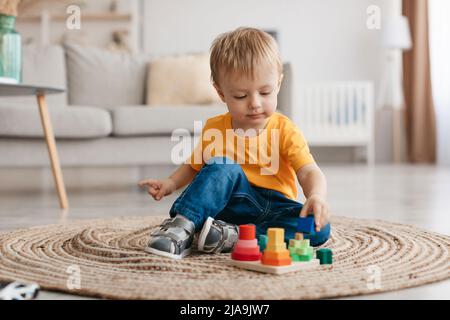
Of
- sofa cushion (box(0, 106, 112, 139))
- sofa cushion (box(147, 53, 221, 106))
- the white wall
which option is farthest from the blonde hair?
the white wall

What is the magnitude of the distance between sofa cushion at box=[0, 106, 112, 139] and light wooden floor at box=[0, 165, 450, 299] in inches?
9.8

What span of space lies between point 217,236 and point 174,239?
0.08 m

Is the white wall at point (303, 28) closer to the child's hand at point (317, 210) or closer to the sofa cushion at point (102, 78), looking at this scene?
the sofa cushion at point (102, 78)

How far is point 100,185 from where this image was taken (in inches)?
117

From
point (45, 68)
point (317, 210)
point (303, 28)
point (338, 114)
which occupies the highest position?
point (303, 28)

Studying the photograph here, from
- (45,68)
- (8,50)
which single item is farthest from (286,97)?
(8,50)

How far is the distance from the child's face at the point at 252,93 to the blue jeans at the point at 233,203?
0.10m

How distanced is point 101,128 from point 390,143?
3.16 meters

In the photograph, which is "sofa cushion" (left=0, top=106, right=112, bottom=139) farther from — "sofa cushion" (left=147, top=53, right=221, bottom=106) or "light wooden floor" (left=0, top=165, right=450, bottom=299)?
"sofa cushion" (left=147, top=53, right=221, bottom=106)

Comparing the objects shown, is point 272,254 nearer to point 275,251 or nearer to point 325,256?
point 275,251

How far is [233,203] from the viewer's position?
3.72 feet

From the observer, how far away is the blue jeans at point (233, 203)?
41.8 inches

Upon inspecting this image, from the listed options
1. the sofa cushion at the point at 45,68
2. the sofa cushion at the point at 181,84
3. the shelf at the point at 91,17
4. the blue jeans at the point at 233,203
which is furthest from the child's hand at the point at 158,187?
the shelf at the point at 91,17
